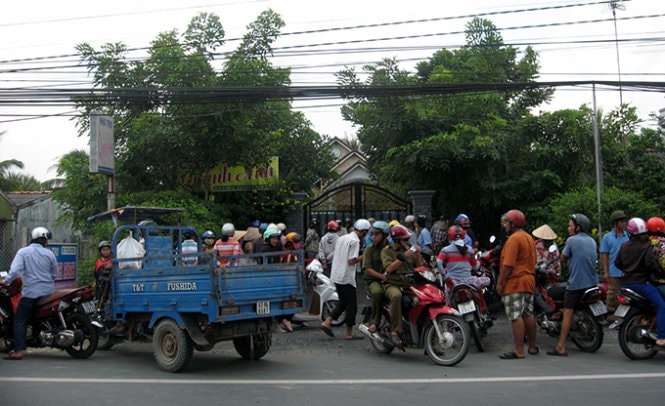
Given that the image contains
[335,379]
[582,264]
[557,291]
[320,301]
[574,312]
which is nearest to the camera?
[335,379]

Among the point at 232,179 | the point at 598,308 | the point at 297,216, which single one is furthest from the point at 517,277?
the point at 232,179

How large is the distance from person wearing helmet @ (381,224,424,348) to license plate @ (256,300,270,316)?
5.06 feet

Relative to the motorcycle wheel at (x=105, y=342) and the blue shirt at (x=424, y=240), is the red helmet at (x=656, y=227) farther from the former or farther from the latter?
the motorcycle wheel at (x=105, y=342)

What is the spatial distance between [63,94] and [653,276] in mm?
11137

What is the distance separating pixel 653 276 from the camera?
26.5 feet

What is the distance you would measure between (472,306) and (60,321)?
5290 mm

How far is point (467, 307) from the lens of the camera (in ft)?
27.3

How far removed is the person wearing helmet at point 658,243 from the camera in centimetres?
806

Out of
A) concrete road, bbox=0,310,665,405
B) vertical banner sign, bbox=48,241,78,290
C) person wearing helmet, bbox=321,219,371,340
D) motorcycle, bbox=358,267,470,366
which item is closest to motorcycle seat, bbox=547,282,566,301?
concrete road, bbox=0,310,665,405

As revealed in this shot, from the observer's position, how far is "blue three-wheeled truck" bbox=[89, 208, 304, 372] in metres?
7.18

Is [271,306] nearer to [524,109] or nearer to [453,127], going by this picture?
[453,127]

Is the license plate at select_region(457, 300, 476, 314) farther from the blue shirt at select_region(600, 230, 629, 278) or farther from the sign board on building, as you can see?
the sign board on building

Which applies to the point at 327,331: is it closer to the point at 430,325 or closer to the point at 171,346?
the point at 430,325

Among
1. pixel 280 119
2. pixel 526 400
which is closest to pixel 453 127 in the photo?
pixel 280 119
